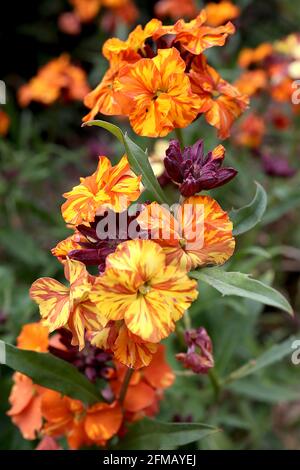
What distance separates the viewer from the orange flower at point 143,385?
117cm

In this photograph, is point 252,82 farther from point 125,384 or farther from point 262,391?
point 125,384

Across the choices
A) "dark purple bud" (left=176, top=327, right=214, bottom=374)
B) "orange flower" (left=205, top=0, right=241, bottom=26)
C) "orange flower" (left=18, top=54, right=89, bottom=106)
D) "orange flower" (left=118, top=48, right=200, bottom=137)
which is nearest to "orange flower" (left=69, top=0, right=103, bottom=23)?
"orange flower" (left=18, top=54, right=89, bottom=106)

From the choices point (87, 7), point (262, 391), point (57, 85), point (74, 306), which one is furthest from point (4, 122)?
point (74, 306)

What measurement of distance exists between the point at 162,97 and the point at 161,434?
597 mm

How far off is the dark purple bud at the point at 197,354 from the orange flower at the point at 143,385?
3.6 inches

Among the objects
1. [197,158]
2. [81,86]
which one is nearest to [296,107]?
[81,86]

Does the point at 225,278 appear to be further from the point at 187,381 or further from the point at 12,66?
the point at 12,66

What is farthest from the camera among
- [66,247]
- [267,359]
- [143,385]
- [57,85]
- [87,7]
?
[87,7]

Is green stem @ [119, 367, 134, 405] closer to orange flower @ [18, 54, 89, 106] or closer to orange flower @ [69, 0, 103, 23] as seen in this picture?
orange flower @ [18, 54, 89, 106]

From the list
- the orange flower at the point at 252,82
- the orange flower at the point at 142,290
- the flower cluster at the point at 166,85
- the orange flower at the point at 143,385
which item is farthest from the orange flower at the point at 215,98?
the orange flower at the point at 252,82

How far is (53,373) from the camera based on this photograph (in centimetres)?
112

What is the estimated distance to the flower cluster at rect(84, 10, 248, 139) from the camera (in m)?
0.99

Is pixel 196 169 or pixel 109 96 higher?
pixel 109 96

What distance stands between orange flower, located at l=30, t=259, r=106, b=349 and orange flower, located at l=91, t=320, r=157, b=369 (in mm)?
30
